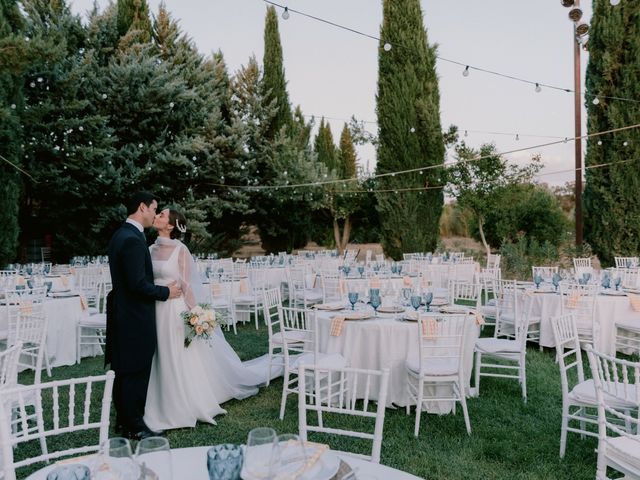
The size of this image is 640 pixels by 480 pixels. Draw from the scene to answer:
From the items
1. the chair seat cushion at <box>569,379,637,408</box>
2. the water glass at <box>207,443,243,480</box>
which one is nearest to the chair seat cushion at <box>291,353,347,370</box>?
the chair seat cushion at <box>569,379,637,408</box>

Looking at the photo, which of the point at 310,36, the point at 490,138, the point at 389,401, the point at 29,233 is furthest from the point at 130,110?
the point at 389,401

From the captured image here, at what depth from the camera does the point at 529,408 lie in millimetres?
4801

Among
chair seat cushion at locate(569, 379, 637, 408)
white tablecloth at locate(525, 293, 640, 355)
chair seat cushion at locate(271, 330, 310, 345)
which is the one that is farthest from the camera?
white tablecloth at locate(525, 293, 640, 355)

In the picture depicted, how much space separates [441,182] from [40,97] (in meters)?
12.4

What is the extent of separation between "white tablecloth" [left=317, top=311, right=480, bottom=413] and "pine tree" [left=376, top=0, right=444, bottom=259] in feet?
44.0

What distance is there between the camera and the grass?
356cm

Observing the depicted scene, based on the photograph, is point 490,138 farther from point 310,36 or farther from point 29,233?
point 29,233

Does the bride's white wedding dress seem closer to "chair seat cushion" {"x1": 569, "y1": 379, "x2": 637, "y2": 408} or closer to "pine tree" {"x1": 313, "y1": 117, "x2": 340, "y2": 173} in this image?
"chair seat cushion" {"x1": 569, "y1": 379, "x2": 637, "y2": 408}

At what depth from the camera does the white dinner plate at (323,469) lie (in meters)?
1.44

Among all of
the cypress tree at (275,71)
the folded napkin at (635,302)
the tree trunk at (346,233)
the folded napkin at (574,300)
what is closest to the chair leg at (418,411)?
the folded napkin at (574,300)

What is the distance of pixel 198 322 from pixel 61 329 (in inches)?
137

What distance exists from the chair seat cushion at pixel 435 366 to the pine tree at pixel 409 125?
13576 millimetres

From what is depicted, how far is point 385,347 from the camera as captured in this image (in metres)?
4.77

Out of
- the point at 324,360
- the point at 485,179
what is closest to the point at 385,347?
the point at 324,360
